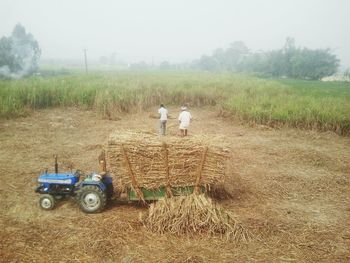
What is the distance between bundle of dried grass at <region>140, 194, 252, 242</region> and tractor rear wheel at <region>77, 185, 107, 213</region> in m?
0.80

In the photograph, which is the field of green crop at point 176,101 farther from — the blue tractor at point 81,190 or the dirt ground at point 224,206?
the blue tractor at point 81,190

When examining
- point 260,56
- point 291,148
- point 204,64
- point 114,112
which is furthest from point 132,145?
point 204,64

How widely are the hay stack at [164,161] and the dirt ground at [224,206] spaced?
733 mm

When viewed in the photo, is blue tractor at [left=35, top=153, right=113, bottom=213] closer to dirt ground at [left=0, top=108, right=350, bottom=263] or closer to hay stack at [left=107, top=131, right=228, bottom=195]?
dirt ground at [left=0, top=108, right=350, bottom=263]

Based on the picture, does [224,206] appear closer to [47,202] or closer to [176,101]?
[47,202]

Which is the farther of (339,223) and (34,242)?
(339,223)

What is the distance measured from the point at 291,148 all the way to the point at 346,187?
3408 mm

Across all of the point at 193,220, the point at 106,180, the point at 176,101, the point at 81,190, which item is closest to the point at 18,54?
the point at 176,101

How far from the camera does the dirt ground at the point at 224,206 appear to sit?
4.84 m

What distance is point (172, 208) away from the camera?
559 centimetres

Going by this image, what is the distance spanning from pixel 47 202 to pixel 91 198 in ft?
2.74

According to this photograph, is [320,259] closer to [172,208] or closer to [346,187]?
[172,208]

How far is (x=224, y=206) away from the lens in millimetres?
6480

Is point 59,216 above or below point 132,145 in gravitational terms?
below
